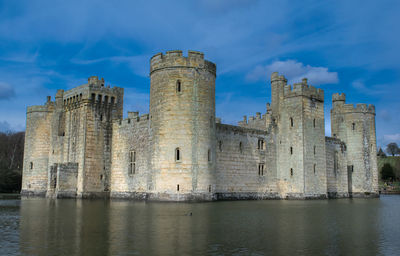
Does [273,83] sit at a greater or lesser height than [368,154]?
greater

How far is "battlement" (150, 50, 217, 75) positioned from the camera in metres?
33.3

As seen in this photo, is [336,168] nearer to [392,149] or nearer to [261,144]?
[261,144]

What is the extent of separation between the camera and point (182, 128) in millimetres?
32406

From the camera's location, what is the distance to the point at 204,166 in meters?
32.9

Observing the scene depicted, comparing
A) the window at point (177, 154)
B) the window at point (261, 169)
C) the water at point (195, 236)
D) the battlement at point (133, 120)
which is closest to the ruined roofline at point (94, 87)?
the battlement at point (133, 120)

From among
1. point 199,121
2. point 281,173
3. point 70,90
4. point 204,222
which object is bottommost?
point 204,222

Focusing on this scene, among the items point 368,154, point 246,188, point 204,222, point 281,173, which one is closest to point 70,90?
point 246,188

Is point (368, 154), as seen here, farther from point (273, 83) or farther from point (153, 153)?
point (153, 153)

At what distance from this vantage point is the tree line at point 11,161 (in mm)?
59375

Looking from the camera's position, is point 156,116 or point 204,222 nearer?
point 204,222

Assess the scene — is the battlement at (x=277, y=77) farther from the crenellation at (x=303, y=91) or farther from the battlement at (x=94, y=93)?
the battlement at (x=94, y=93)

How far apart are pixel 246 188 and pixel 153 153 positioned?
455 inches

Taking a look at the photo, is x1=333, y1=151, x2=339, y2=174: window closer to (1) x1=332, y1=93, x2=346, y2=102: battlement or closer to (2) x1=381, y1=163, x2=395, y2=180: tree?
(1) x1=332, y1=93, x2=346, y2=102: battlement

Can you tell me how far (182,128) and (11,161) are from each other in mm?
52420
